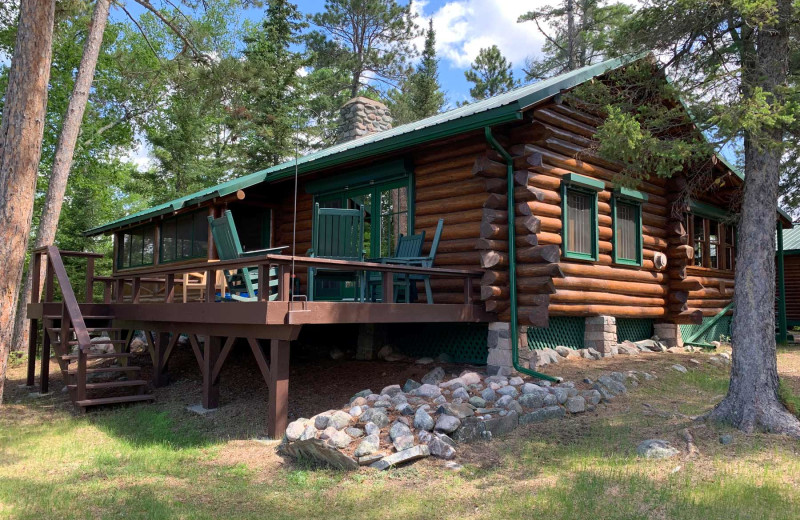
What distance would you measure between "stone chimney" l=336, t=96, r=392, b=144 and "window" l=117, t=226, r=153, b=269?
210 inches

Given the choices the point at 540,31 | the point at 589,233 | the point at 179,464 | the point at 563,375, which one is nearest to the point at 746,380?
the point at 563,375

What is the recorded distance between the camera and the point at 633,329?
1036cm

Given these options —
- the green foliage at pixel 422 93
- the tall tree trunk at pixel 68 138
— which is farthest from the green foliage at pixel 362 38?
the tall tree trunk at pixel 68 138

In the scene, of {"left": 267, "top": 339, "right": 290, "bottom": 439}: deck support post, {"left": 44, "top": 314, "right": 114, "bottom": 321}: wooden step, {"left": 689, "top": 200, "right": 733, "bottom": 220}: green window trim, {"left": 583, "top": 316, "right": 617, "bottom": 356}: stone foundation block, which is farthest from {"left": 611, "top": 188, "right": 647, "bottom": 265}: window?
{"left": 44, "top": 314, "right": 114, "bottom": 321}: wooden step

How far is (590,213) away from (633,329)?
104 inches

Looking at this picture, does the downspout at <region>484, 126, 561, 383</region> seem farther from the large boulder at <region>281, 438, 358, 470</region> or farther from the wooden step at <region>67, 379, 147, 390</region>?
the wooden step at <region>67, 379, 147, 390</region>

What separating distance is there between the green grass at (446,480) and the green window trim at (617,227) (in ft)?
11.5

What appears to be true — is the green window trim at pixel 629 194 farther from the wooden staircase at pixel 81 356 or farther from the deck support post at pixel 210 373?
the wooden staircase at pixel 81 356

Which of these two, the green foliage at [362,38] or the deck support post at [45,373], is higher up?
the green foliage at [362,38]

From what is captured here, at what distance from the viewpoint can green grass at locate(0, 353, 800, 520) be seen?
3.98 meters

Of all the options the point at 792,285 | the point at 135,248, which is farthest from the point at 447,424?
the point at 792,285

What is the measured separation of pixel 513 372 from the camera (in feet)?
24.4

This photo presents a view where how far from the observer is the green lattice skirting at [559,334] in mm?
8312

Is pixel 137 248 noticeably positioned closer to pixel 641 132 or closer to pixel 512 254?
pixel 512 254
